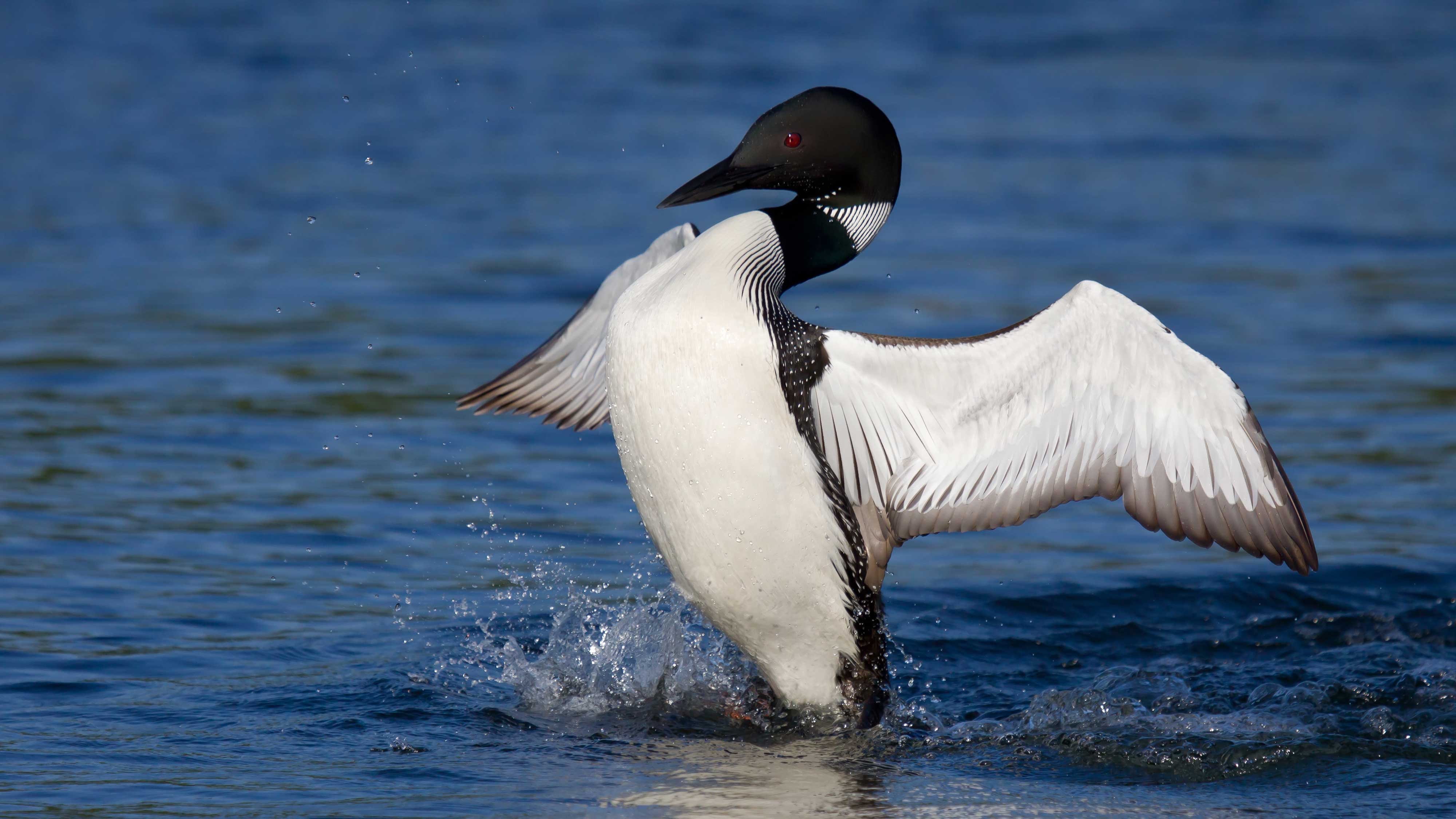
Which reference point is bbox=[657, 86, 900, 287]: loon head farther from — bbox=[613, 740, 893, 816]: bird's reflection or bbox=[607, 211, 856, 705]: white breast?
bbox=[613, 740, 893, 816]: bird's reflection

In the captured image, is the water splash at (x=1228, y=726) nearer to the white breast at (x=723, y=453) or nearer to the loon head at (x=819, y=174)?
the white breast at (x=723, y=453)

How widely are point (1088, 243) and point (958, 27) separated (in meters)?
7.49

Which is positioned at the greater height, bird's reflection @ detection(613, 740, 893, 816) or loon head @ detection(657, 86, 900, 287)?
loon head @ detection(657, 86, 900, 287)

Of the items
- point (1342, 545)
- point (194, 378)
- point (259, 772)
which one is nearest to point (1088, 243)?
point (1342, 545)

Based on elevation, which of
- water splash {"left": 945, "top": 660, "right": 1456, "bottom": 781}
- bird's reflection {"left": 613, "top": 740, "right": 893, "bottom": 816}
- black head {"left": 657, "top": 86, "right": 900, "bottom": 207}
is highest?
black head {"left": 657, "top": 86, "right": 900, "bottom": 207}

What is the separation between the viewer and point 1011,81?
Result: 16953 millimetres

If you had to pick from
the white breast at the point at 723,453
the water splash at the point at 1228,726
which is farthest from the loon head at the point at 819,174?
the water splash at the point at 1228,726

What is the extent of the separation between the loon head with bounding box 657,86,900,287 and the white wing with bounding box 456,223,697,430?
3.32 feet

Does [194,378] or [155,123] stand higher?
[155,123]

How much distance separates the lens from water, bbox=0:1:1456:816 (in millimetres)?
4742

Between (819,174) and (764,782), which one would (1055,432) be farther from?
(764,782)

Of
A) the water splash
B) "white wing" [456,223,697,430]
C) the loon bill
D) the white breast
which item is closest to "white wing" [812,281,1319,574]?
the loon bill

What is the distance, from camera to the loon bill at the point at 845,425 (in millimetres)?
4660

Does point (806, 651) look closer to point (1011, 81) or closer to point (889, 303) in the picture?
point (889, 303)
